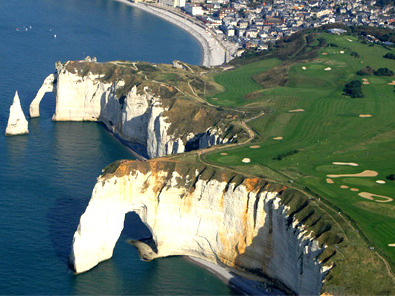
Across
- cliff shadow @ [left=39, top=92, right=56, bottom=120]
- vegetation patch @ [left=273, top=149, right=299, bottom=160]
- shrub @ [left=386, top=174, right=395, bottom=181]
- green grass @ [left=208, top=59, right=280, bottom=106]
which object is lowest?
shrub @ [left=386, top=174, right=395, bottom=181]

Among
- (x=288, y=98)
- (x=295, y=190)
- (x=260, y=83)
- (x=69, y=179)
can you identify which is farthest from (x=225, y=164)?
(x=260, y=83)

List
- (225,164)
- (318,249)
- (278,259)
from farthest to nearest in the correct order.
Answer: (225,164), (278,259), (318,249)

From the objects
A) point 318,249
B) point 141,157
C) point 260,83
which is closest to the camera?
point 318,249

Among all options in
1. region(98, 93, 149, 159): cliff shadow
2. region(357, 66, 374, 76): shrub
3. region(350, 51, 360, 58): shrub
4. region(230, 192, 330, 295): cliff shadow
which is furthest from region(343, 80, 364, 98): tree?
region(230, 192, 330, 295): cliff shadow

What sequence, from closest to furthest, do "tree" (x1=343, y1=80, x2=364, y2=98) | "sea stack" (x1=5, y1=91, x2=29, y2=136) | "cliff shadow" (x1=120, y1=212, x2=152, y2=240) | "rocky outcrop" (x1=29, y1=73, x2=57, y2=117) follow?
1. "cliff shadow" (x1=120, y1=212, x2=152, y2=240)
2. "tree" (x1=343, y1=80, x2=364, y2=98)
3. "sea stack" (x1=5, y1=91, x2=29, y2=136)
4. "rocky outcrop" (x1=29, y1=73, x2=57, y2=117)

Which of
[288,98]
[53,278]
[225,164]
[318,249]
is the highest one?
[288,98]

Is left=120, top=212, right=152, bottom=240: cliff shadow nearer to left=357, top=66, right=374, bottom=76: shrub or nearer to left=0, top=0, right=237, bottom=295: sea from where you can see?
left=0, top=0, right=237, bottom=295: sea

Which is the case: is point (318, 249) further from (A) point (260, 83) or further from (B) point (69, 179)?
(A) point (260, 83)
